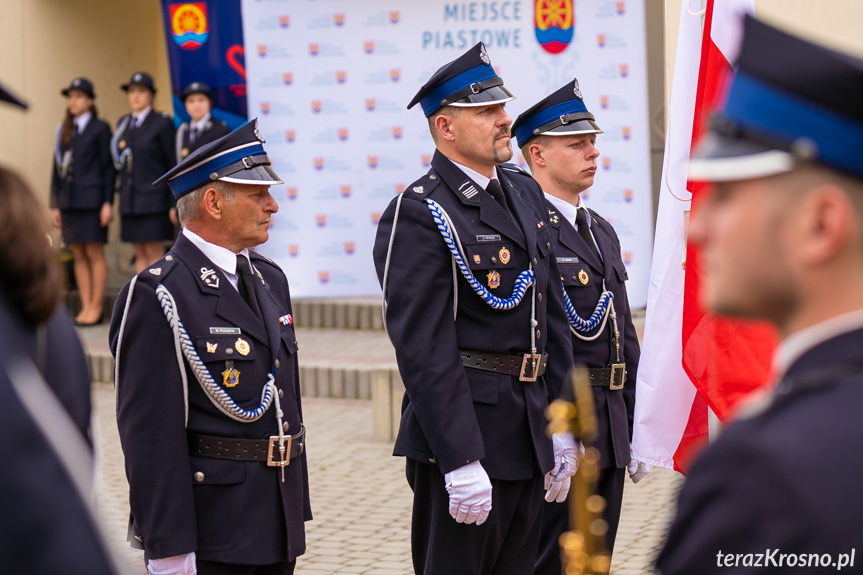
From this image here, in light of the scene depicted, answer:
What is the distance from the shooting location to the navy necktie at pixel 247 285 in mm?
3584

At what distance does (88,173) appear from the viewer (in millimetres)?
10773

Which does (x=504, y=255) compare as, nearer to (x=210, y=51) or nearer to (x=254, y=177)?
(x=254, y=177)

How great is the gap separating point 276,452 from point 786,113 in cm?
229

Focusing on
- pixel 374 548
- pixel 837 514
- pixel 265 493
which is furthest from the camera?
pixel 374 548

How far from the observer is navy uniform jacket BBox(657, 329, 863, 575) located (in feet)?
4.37

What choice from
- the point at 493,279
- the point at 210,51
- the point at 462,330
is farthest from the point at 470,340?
the point at 210,51

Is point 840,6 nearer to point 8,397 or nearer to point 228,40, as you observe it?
point 228,40

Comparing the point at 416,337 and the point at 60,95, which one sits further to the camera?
the point at 60,95

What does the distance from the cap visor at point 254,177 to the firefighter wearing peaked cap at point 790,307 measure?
7.45 ft

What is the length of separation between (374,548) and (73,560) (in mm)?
4505

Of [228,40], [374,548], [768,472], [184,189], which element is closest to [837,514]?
[768,472]

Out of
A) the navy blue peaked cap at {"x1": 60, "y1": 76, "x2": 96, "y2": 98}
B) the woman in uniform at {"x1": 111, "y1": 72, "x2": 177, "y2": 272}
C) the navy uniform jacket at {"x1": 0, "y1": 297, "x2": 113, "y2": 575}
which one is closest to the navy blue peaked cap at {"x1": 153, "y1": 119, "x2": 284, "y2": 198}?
the navy uniform jacket at {"x1": 0, "y1": 297, "x2": 113, "y2": 575}

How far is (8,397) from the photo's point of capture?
1.37 metres

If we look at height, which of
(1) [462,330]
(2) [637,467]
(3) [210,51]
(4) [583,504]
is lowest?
(2) [637,467]
